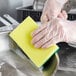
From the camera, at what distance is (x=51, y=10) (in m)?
0.83

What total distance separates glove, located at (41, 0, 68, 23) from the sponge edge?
148 mm

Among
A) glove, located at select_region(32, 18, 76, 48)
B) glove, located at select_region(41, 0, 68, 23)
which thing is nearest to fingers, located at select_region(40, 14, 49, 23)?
glove, located at select_region(41, 0, 68, 23)

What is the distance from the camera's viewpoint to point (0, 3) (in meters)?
1.13

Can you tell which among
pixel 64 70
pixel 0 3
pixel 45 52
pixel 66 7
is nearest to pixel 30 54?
pixel 45 52

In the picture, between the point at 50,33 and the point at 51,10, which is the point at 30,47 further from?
the point at 51,10

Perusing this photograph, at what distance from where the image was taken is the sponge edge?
63 centimetres

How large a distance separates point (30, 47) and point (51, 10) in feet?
0.78

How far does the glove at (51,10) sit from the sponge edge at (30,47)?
15cm

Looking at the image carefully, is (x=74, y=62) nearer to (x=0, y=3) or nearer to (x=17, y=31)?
(x=17, y=31)

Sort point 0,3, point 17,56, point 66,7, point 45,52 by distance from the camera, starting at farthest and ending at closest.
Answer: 1. point 0,3
2. point 66,7
3. point 17,56
4. point 45,52

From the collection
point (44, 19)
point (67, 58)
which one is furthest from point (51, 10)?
point (67, 58)

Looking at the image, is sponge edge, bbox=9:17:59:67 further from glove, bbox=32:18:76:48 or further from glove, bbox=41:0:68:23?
glove, bbox=41:0:68:23

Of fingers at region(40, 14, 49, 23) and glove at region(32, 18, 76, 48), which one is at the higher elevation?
glove at region(32, 18, 76, 48)

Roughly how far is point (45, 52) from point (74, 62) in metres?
0.21
